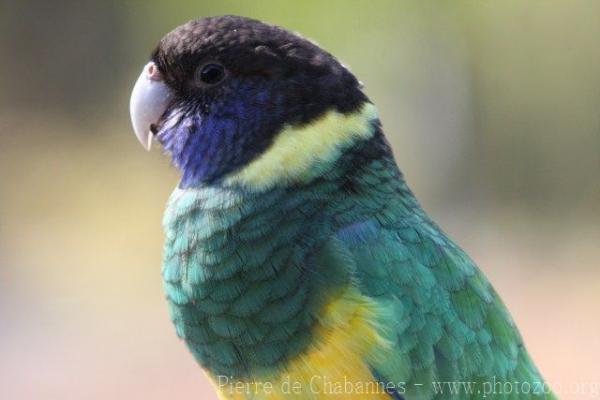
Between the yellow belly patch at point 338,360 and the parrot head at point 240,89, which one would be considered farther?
the parrot head at point 240,89

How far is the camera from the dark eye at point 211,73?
6.29 ft

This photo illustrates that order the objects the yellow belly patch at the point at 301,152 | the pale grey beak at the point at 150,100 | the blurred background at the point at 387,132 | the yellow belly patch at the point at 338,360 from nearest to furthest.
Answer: the yellow belly patch at the point at 338,360, the yellow belly patch at the point at 301,152, the pale grey beak at the point at 150,100, the blurred background at the point at 387,132

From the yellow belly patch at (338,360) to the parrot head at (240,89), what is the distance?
381mm

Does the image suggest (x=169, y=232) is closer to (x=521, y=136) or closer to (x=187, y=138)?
(x=187, y=138)

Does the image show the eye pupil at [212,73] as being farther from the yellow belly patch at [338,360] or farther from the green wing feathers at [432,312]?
the yellow belly patch at [338,360]

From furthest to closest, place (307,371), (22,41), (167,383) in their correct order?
(22,41) → (167,383) → (307,371)

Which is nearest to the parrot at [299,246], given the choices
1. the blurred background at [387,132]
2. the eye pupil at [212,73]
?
the eye pupil at [212,73]

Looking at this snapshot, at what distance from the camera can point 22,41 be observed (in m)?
6.84

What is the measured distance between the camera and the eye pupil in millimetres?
1919

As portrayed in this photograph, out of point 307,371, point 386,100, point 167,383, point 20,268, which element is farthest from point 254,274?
point 20,268

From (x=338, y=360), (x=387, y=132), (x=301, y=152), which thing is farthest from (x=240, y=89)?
(x=387, y=132)

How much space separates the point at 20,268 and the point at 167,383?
205 cm

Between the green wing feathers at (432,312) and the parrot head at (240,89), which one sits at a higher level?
the parrot head at (240,89)

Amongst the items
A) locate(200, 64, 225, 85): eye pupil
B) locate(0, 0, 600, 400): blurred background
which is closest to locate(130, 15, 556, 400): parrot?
locate(200, 64, 225, 85): eye pupil
